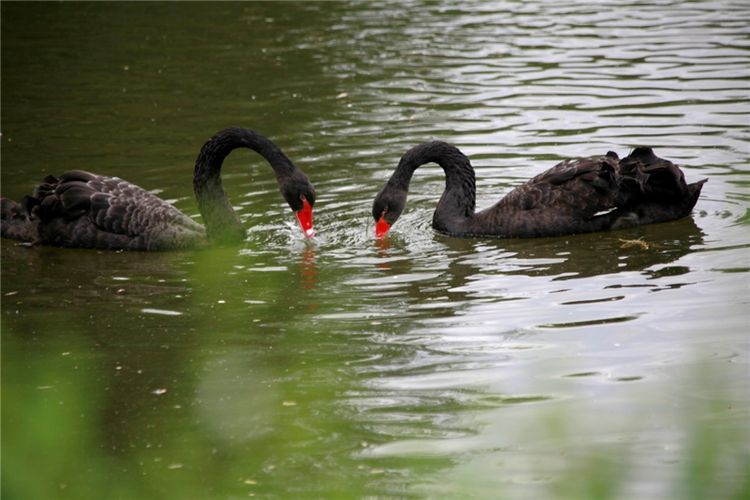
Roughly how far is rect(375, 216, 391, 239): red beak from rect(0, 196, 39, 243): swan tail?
2.76 metres

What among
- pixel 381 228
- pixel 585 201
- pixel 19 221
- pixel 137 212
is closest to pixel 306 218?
pixel 381 228

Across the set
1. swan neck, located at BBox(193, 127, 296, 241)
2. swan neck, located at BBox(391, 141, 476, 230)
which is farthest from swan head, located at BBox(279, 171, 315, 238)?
swan neck, located at BBox(391, 141, 476, 230)

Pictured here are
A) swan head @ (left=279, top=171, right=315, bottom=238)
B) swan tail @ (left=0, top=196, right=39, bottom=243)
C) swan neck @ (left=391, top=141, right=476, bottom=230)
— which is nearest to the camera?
swan head @ (left=279, top=171, right=315, bottom=238)

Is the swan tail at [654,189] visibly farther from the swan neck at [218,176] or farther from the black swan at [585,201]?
the swan neck at [218,176]

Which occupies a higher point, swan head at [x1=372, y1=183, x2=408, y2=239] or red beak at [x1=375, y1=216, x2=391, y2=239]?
swan head at [x1=372, y1=183, x2=408, y2=239]

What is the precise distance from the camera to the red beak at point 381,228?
7.28m

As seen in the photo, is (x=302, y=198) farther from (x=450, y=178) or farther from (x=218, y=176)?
(x=450, y=178)

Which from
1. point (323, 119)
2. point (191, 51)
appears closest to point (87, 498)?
→ point (323, 119)

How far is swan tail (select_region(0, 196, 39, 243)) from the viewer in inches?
300

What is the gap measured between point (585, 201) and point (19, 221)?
14.9 feet

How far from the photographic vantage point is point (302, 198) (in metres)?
7.11

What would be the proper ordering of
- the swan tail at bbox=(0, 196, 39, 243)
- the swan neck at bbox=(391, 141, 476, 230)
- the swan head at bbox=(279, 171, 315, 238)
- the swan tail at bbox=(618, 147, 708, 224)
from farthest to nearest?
the swan tail at bbox=(0, 196, 39, 243) → the swan neck at bbox=(391, 141, 476, 230) → the swan head at bbox=(279, 171, 315, 238) → the swan tail at bbox=(618, 147, 708, 224)

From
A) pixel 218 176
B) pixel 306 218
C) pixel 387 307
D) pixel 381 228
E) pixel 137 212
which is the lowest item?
pixel 387 307

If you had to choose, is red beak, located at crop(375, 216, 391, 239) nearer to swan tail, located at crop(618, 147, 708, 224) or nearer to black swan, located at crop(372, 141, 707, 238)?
black swan, located at crop(372, 141, 707, 238)
